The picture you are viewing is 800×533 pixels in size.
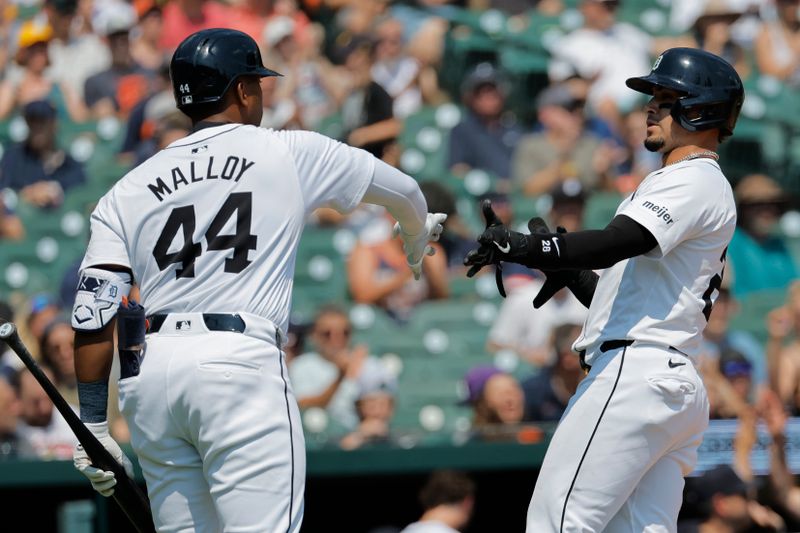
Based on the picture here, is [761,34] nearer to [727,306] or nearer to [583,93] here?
[583,93]

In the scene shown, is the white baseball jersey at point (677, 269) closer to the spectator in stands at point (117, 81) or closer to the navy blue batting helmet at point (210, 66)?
the navy blue batting helmet at point (210, 66)

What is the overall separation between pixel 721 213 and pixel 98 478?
2.05m

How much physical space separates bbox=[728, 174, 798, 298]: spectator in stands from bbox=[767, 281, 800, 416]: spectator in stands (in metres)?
0.44

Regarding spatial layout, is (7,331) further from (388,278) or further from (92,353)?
(388,278)

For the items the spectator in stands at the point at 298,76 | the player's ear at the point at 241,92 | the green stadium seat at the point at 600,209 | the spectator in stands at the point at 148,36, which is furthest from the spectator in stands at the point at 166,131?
the player's ear at the point at 241,92

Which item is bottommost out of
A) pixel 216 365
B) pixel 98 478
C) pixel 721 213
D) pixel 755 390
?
pixel 755 390

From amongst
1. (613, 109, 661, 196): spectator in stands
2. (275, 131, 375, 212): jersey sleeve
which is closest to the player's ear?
(275, 131, 375, 212): jersey sleeve

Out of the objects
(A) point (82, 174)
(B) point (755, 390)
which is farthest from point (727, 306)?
(A) point (82, 174)

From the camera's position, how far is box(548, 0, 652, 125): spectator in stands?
9.94 metres

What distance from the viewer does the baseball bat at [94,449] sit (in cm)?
382

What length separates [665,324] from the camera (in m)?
3.94

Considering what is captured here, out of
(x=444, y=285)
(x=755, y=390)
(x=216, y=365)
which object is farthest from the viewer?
(x=444, y=285)

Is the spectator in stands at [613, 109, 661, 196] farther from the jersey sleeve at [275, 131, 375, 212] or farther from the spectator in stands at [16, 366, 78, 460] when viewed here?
the jersey sleeve at [275, 131, 375, 212]

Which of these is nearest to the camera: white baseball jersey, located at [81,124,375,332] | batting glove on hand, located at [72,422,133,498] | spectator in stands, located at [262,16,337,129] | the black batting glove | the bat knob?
white baseball jersey, located at [81,124,375,332]
